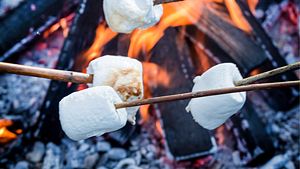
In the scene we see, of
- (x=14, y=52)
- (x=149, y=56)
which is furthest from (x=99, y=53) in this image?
(x=14, y=52)

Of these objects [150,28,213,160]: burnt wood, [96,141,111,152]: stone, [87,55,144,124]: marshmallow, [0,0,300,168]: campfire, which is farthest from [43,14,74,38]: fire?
[87,55,144,124]: marshmallow

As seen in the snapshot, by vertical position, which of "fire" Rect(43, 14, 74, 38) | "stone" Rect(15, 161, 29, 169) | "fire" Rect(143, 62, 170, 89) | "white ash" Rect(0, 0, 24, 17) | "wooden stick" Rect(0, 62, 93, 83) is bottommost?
"stone" Rect(15, 161, 29, 169)

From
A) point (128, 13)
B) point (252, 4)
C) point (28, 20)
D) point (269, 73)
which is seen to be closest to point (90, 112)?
point (128, 13)

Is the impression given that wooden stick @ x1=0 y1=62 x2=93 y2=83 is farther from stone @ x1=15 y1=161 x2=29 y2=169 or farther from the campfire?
stone @ x1=15 y1=161 x2=29 y2=169

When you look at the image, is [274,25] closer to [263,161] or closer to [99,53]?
[263,161]

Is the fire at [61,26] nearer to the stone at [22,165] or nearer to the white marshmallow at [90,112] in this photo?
the stone at [22,165]

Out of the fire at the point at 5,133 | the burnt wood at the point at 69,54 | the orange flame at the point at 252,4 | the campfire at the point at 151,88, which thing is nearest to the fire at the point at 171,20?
the campfire at the point at 151,88
